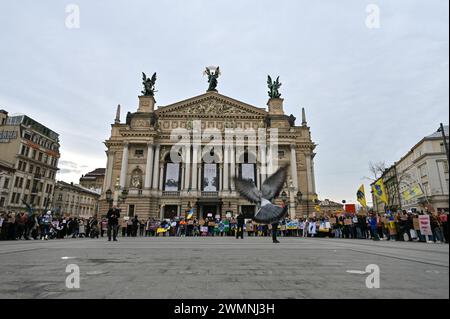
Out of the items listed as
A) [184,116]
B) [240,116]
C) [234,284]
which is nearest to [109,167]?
[184,116]

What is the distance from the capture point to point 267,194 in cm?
1128

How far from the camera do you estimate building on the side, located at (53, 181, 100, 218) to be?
61.6 metres

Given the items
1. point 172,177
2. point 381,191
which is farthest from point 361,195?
point 172,177

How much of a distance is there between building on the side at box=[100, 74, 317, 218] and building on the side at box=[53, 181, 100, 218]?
2489 cm

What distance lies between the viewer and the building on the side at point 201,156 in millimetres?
37781

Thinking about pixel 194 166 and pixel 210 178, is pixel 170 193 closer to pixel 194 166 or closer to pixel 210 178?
pixel 194 166

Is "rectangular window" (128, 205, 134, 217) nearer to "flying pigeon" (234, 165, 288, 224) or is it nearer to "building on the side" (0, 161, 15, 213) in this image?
"building on the side" (0, 161, 15, 213)

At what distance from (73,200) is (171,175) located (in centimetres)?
3814

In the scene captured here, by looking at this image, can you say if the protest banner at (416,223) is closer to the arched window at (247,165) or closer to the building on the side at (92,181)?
the arched window at (247,165)

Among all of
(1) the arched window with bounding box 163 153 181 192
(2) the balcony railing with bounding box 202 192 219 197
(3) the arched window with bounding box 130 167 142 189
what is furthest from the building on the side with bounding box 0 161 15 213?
(2) the balcony railing with bounding box 202 192 219 197

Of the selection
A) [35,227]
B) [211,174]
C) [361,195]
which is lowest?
[35,227]
